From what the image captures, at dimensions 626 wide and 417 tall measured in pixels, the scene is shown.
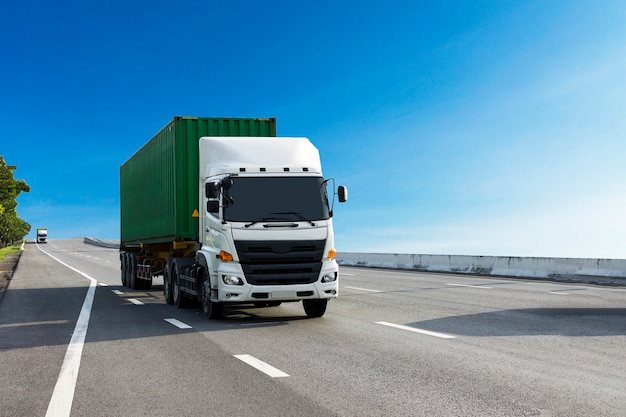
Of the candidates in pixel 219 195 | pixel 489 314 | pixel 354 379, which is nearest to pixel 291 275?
pixel 219 195

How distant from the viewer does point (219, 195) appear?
12.2 meters

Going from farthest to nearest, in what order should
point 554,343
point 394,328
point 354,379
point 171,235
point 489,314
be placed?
1. point 171,235
2. point 489,314
3. point 394,328
4. point 554,343
5. point 354,379

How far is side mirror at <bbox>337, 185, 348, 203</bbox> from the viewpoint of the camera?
40.4 ft

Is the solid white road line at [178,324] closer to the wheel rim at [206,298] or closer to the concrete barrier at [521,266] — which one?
the wheel rim at [206,298]

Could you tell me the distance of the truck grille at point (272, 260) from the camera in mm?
11711

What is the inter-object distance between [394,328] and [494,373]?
3891mm

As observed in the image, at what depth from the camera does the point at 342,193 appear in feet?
40.5

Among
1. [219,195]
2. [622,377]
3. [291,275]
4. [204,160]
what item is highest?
[204,160]

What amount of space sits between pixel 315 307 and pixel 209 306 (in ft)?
6.38

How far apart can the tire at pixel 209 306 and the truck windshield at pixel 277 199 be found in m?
1.49

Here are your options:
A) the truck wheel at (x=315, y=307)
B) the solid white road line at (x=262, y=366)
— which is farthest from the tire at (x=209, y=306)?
the solid white road line at (x=262, y=366)

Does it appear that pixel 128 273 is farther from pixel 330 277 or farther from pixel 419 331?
pixel 419 331

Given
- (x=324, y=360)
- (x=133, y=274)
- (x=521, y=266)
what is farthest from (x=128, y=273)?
(x=324, y=360)

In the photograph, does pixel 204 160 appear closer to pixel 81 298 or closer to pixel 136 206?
pixel 81 298
